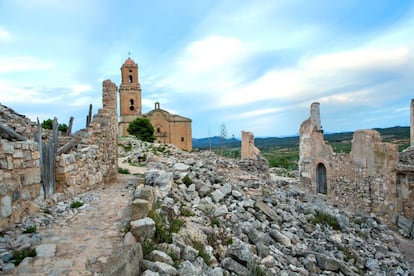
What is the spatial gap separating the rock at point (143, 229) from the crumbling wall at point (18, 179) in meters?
1.89

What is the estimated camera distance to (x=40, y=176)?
19.0ft

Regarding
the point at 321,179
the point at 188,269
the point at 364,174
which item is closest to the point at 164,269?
the point at 188,269

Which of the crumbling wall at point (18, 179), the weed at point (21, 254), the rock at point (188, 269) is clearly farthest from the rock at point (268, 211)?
the weed at point (21, 254)

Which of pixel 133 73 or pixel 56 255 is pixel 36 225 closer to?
pixel 56 255

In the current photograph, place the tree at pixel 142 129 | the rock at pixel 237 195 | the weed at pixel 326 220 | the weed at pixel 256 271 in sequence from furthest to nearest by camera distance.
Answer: the tree at pixel 142 129
the weed at pixel 326 220
the rock at pixel 237 195
the weed at pixel 256 271

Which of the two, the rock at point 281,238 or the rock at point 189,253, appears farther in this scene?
the rock at point 281,238

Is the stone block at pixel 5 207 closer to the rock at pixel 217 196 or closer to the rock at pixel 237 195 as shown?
the rock at pixel 217 196

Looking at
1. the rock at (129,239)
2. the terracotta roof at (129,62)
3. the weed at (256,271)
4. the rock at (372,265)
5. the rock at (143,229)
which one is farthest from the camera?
the terracotta roof at (129,62)

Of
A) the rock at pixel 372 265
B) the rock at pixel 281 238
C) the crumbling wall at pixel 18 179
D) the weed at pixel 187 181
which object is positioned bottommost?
the rock at pixel 372 265

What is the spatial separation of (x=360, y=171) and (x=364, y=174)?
0.24 meters

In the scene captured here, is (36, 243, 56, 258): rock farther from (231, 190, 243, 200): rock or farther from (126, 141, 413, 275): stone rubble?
(231, 190, 243, 200): rock

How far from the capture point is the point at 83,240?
456 cm

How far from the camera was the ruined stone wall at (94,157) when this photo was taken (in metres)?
6.85

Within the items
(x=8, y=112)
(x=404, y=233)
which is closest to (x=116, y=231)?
(x=8, y=112)
